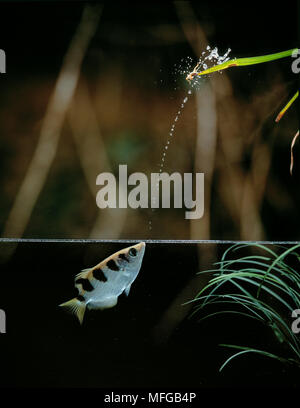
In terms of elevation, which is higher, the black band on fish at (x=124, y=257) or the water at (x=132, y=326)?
the black band on fish at (x=124, y=257)

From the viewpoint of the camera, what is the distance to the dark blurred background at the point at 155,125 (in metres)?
2.65

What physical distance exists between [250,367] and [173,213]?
1.03m

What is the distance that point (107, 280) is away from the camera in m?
2.63

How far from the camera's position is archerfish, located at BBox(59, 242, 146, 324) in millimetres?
2637

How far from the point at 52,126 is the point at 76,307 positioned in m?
1.09

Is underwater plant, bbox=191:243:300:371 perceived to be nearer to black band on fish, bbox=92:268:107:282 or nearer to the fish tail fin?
black band on fish, bbox=92:268:107:282

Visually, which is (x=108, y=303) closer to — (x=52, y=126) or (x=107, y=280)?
(x=107, y=280)

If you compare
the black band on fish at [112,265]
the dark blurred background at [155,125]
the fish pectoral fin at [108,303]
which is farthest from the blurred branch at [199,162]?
the black band on fish at [112,265]

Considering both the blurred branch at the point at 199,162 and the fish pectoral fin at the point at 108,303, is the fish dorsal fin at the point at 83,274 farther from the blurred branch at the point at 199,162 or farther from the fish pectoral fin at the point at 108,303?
the blurred branch at the point at 199,162

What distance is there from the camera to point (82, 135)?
2666 mm

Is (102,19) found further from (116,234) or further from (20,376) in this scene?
(20,376)

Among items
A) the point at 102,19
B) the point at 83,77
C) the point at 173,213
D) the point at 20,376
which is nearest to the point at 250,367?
the point at 173,213

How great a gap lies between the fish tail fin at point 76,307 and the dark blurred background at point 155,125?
41 cm

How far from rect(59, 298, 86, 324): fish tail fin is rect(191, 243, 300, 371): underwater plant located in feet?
2.21
